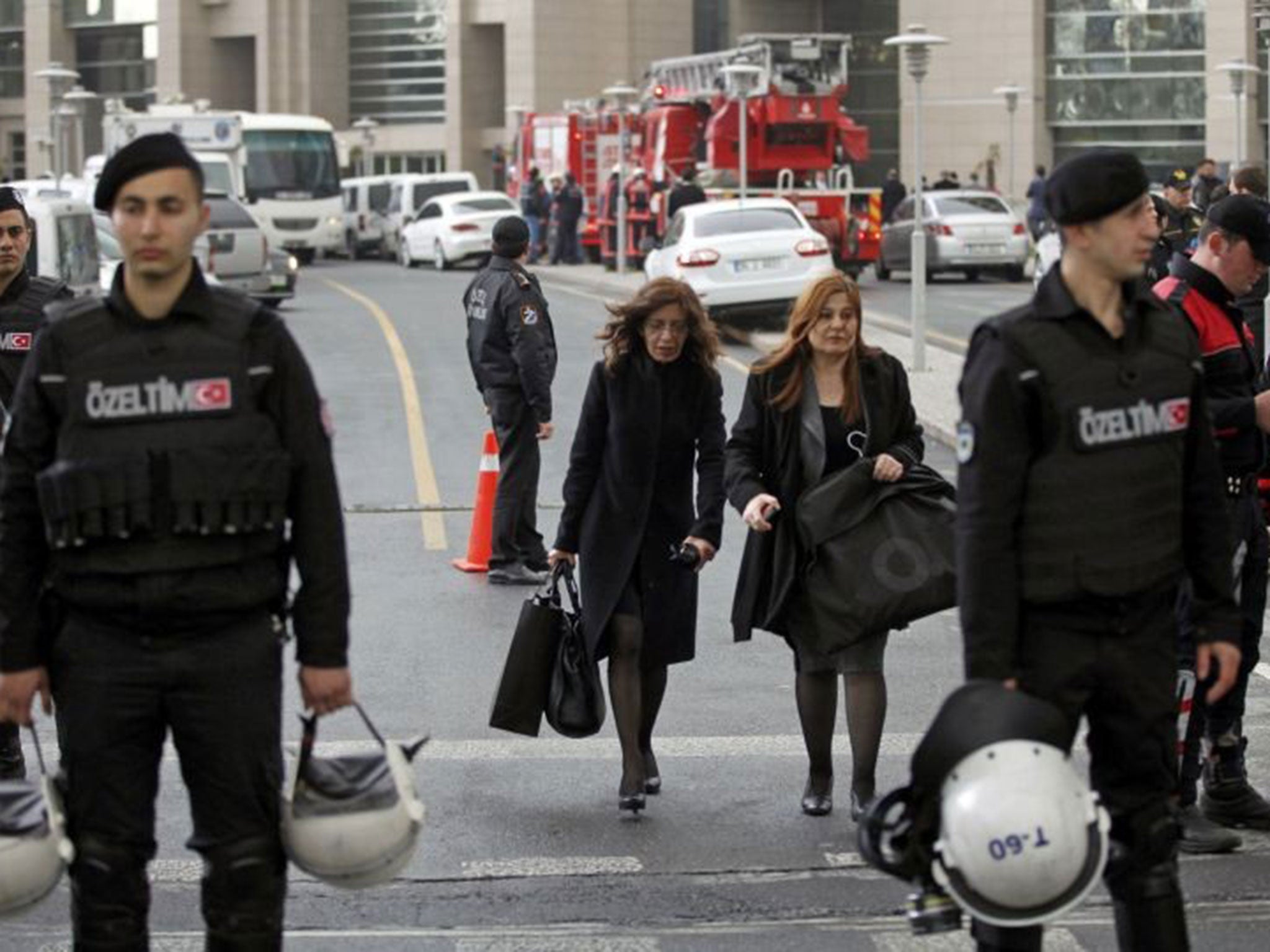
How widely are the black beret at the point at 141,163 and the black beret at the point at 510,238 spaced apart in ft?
26.2

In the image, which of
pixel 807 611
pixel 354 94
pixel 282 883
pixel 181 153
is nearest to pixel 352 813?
pixel 282 883

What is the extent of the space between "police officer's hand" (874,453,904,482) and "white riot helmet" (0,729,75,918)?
3454mm

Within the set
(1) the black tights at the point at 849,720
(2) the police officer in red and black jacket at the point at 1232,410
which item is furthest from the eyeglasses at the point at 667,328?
(2) the police officer in red and black jacket at the point at 1232,410

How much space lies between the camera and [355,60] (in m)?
84.2

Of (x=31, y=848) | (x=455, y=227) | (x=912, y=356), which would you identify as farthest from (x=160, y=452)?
(x=455, y=227)

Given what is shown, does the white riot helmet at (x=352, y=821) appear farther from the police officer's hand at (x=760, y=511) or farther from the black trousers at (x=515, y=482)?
the black trousers at (x=515, y=482)

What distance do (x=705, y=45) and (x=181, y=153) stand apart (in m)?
71.5

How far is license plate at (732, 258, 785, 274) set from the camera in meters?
29.2

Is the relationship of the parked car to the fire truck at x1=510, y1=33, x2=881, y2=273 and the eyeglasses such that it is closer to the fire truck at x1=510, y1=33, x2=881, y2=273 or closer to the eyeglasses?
the fire truck at x1=510, y1=33, x2=881, y2=273

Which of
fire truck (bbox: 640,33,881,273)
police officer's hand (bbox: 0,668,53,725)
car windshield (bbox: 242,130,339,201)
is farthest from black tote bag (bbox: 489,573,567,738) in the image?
car windshield (bbox: 242,130,339,201)

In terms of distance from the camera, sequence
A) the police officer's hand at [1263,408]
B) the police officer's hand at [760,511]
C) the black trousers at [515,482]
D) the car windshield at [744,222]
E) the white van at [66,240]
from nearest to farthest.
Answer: the police officer's hand at [1263,408], the police officer's hand at [760,511], the black trousers at [515,482], the white van at [66,240], the car windshield at [744,222]

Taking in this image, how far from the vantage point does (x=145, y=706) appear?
5.36 meters

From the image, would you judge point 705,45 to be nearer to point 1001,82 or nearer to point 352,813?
point 1001,82

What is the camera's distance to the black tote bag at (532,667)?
8695 millimetres
